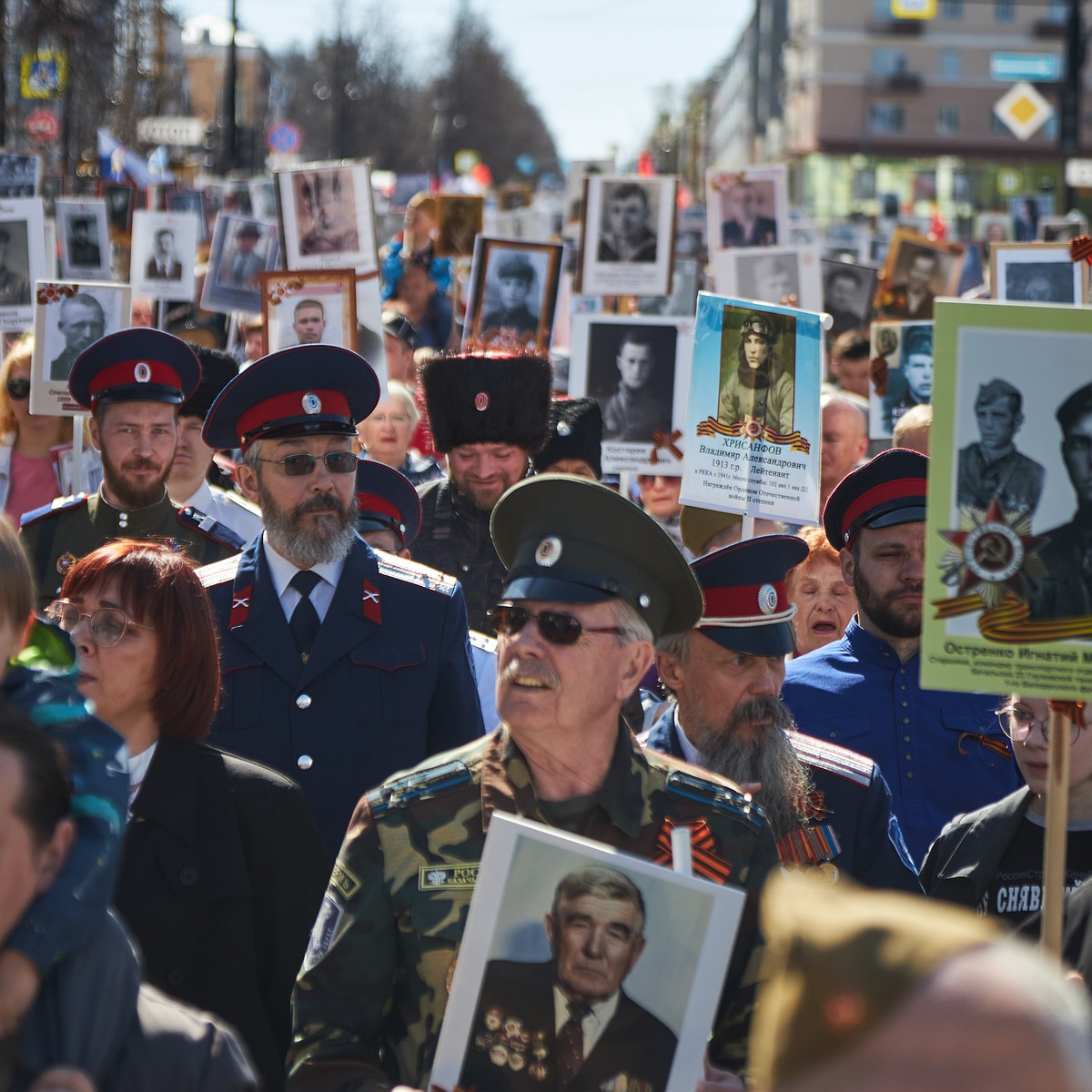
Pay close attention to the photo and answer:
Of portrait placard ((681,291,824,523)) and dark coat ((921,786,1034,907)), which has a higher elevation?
portrait placard ((681,291,824,523))

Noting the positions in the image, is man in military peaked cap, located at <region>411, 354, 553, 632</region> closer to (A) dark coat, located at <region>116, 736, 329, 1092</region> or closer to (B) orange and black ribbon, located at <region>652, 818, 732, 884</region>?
(A) dark coat, located at <region>116, 736, 329, 1092</region>

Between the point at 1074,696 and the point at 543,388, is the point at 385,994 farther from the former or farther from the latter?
the point at 543,388

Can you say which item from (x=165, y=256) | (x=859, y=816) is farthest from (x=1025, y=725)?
(x=165, y=256)

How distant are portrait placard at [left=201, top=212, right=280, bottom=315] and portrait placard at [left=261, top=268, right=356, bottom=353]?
9.50 ft

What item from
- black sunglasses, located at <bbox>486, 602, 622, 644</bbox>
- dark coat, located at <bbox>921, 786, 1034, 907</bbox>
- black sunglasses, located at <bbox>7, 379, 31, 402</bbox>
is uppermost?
black sunglasses, located at <bbox>7, 379, 31, 402</bbox>

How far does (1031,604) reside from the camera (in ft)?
8.63

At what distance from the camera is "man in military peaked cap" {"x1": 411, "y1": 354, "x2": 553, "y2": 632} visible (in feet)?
18.5

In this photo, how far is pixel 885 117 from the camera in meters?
85.2

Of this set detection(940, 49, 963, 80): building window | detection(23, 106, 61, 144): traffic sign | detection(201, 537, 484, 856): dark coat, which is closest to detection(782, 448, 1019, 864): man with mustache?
detection(201, 537, 484, 856): dark coat

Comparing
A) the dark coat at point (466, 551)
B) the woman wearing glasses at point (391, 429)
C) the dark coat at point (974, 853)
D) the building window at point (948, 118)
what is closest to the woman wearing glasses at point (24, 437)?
→ the woman wearing glasses at point (391, 429)

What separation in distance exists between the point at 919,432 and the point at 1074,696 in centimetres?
378

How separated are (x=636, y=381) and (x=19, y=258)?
310 cm

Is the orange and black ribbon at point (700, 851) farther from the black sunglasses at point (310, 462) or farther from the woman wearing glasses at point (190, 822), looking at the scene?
the black sunglasses at point (310, 462)

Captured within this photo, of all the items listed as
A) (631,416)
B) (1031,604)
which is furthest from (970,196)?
(1031,604)
